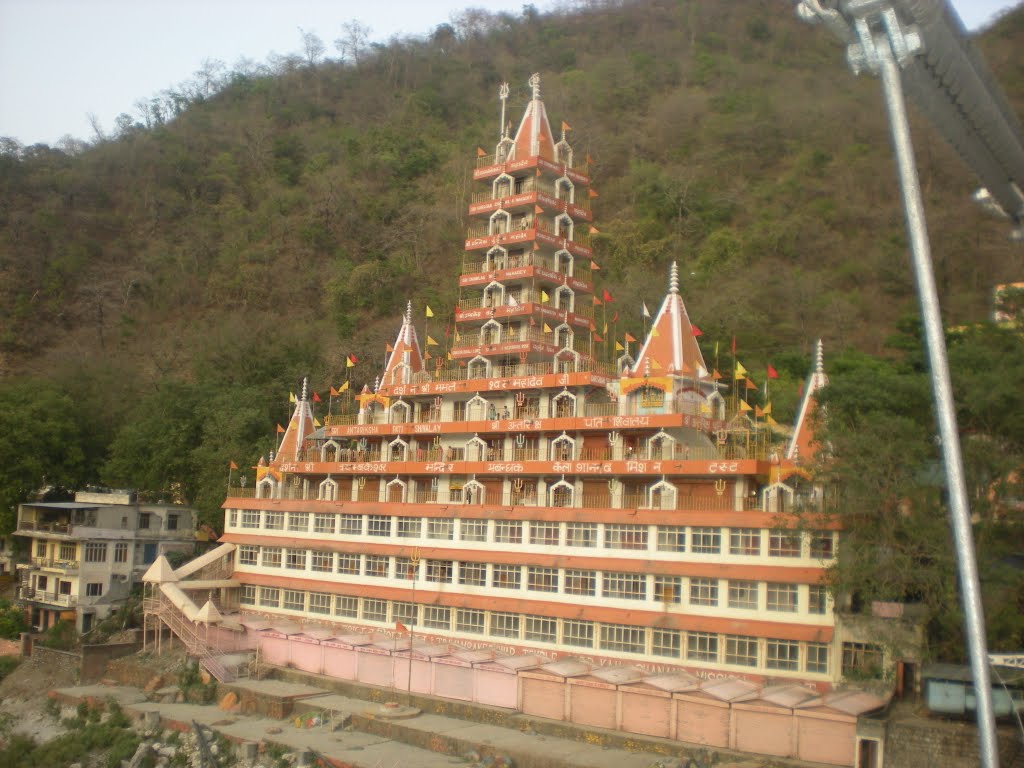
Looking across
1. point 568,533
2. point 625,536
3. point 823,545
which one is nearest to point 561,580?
point 568,533

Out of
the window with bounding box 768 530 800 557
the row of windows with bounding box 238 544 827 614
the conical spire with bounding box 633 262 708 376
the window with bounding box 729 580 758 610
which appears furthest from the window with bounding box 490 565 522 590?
the window with bounding box 768 530 800 557

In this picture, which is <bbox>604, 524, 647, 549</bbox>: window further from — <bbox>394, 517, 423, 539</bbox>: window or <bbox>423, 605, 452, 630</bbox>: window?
<bbox>394, 517, 423, 539</bbox>: window

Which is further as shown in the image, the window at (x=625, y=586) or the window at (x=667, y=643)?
the window at (x=625, y=586)

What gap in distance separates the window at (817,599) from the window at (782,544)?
0.95m

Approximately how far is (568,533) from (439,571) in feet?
16.4

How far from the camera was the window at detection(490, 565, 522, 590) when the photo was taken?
29.9 meters

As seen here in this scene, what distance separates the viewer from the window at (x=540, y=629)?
2881 centimetres

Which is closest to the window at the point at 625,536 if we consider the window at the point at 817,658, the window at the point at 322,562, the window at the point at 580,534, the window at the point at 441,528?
the window at the point at 580,534

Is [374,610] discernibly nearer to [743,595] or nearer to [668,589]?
[668,589]

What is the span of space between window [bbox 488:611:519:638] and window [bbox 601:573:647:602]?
3.15 m

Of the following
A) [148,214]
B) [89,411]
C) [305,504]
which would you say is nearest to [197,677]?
[305,504]

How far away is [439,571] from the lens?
3172 cm

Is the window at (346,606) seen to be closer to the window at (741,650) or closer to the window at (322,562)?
the window at (322,562)

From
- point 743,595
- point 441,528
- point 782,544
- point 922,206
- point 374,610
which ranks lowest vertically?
point 374,610
